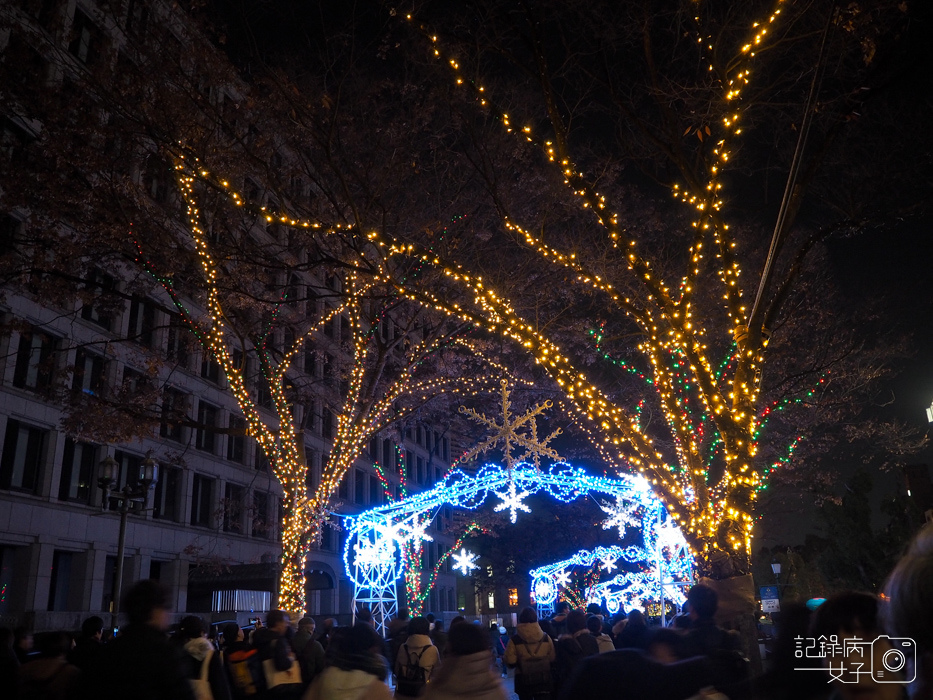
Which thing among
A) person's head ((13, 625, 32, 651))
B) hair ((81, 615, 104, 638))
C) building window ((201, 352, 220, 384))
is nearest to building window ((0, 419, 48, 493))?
building window ((201, 352, 220, 384))

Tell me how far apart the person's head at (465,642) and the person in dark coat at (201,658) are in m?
2.46

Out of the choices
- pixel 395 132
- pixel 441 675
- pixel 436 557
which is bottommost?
pixel 441 675

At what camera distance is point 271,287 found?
1506 centimetres

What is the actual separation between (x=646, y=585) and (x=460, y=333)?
1574 centimetres

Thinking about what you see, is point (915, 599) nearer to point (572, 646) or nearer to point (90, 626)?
point (572, 646)

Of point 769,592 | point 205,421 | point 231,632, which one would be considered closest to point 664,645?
point 231,632

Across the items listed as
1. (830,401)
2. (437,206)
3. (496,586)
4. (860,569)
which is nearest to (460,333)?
(437,206)

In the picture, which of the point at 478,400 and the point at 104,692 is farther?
the point at 478,400

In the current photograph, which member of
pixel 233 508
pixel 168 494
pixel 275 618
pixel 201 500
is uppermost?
pixel 201 500

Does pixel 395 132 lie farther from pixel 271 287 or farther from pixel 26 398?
pixel 26 398

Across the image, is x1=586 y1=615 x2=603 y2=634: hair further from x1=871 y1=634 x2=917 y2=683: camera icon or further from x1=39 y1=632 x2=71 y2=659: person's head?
x1=871 y1=634 x2=917 y2=683: camera icon

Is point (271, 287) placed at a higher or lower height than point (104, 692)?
higher

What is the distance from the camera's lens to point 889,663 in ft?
7.82

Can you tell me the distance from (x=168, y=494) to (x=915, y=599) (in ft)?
103
